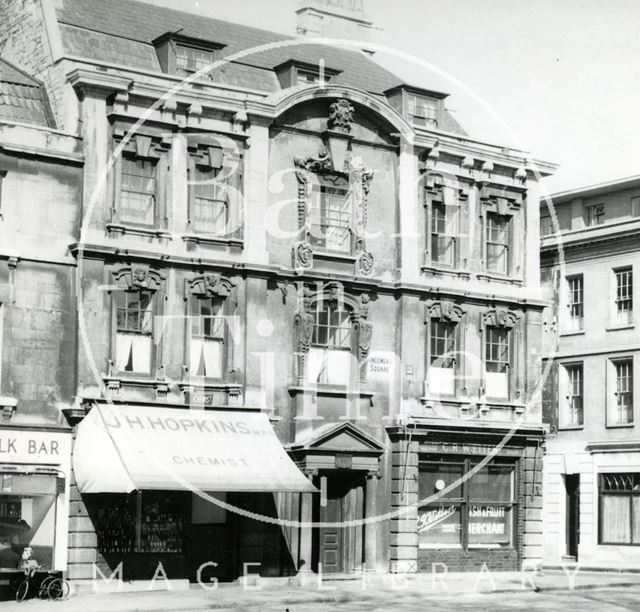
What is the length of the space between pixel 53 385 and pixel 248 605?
7042 mm

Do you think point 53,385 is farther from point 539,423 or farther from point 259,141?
point 539,423

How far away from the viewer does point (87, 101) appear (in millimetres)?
32875

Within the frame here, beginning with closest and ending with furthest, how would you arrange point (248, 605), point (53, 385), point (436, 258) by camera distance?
point (248, 605) < point (53, 385) < point (436, 258)

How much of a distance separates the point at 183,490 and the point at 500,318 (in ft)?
39.7

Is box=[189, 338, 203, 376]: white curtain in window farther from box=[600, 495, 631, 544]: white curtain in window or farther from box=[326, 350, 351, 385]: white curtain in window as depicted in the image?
box=[600, 495, 631, 544]: white curtain in window

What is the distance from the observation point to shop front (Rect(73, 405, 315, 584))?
3097 cm

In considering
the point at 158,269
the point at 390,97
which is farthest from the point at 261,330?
the point at 390,97

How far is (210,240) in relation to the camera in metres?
34.5

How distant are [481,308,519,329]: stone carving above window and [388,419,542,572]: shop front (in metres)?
3.09

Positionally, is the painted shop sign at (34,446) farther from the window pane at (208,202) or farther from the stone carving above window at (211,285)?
the window pane at (208,202)

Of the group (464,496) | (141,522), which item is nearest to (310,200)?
(464,496)

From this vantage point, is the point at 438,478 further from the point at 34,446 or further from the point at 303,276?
the point at 34,446

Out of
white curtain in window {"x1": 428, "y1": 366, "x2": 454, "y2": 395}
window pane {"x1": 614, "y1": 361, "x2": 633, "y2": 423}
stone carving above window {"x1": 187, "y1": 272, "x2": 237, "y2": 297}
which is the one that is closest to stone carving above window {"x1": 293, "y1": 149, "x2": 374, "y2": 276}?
stone carving above window {"x1": 187, "y1": 272, "x2": 237, "y2": 297}

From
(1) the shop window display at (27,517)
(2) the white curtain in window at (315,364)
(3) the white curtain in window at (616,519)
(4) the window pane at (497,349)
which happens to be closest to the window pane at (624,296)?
(3) the white curtain in window at (616,519)
